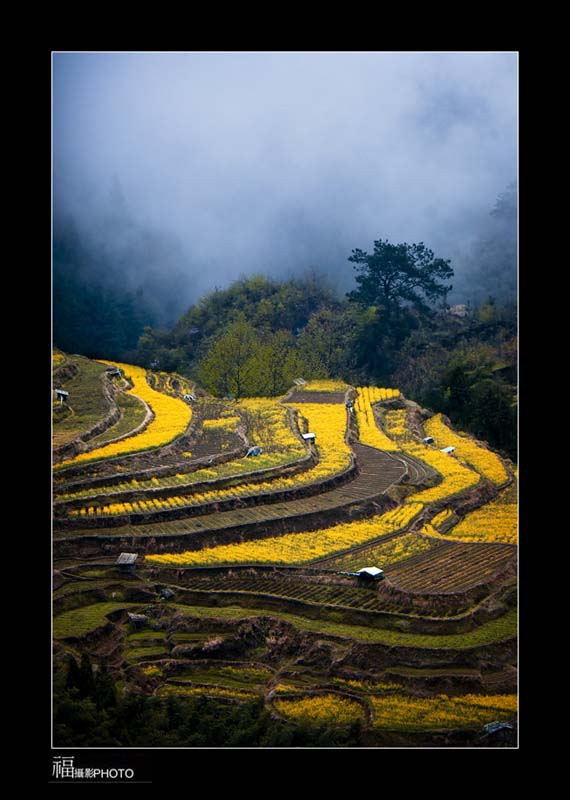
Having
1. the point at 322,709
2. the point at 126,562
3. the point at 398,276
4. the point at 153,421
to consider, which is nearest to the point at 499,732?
the point at 322,709

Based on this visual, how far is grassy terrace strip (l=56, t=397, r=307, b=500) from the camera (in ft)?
33.0

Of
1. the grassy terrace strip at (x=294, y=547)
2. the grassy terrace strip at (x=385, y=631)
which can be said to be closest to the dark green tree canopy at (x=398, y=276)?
the grassy terrace strip at (x=294, y=547)

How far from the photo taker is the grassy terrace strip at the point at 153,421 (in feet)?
34.9

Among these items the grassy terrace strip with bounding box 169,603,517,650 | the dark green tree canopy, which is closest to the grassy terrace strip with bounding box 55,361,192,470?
the grassy terrace strip with bounding box 169,603,517,650

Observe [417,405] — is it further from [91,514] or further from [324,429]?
[91,514]

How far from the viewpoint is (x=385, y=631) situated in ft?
29.0

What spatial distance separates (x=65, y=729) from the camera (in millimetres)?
8305

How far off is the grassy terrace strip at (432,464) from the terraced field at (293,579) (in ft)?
0.11

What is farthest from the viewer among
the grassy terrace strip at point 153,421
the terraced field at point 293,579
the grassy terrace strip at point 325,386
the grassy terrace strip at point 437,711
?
the grassy terrace strip at point 325,386

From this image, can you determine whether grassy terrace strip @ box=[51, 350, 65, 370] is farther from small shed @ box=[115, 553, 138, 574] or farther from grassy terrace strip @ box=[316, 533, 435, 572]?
grassy terrace strip @ box=[316, 533, 435, 572]

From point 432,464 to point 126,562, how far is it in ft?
14.3

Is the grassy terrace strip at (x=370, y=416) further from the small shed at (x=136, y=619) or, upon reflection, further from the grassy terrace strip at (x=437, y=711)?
the small shed at (x=136, y=619)

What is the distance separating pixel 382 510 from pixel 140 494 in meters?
2.97
